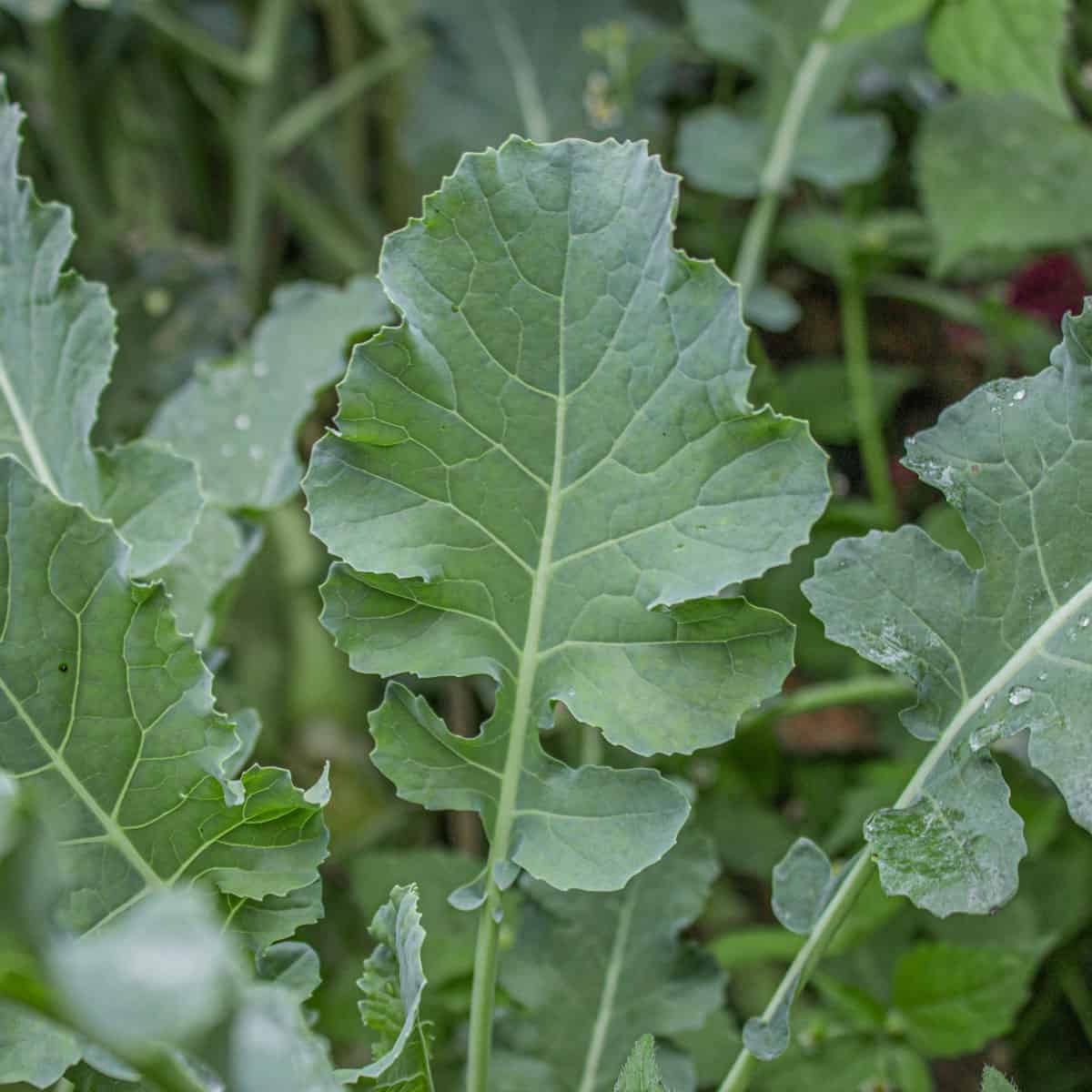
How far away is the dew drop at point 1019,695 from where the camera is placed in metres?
0.44

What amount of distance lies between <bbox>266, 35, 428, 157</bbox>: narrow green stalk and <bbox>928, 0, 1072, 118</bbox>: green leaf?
1.76 feet

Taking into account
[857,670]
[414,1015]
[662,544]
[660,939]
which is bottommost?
[857,670]

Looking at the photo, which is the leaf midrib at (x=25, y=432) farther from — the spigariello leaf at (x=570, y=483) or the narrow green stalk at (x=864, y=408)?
the narrow green stalk at (x=864, y=408)

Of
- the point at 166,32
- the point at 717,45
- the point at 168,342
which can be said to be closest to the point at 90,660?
the point at 168,342

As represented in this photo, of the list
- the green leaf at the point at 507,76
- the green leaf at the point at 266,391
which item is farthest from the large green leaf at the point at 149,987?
the green leaf at the point at 507,76

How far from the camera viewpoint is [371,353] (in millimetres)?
444

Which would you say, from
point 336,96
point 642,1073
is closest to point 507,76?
point 336,96

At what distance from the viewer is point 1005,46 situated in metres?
0.74

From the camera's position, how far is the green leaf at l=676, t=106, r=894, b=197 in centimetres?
88

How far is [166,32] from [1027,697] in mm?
965

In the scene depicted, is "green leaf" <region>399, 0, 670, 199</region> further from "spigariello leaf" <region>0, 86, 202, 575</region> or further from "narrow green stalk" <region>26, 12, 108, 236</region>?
"spigariello leaf" <region>0, 86, 202, 575</region>

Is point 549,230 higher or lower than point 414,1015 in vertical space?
higher

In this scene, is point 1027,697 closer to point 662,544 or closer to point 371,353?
point 662,544

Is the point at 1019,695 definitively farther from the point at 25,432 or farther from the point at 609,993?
the point at 25,432
